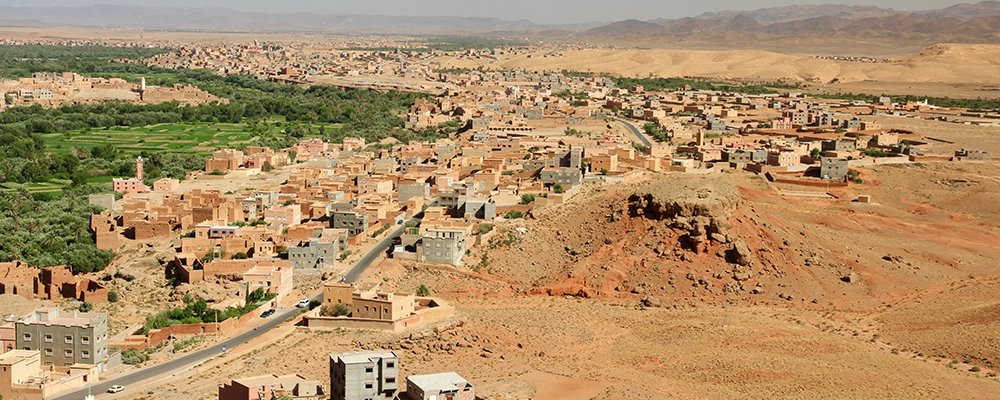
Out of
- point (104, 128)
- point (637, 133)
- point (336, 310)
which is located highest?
point (637, 133)

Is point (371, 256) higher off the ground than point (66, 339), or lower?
higher

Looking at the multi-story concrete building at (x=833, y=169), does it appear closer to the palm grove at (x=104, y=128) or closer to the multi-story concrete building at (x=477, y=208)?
the multi-story concrete building at (x=477, y=208)

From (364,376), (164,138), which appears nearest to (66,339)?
(364,376)

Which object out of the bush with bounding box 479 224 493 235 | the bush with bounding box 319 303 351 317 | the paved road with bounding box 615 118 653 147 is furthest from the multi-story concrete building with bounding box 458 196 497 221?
the paved road with bounding box 615 118 653 147

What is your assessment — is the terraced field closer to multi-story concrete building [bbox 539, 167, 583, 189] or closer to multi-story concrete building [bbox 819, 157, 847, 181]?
multi-story concrete building [bbox 539, 167, 583, 189]

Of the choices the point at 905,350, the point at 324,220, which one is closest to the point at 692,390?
the point at 905,350

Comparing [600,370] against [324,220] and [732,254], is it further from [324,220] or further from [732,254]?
[324,220]

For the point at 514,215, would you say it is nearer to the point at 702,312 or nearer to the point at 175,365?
the point at 702,312

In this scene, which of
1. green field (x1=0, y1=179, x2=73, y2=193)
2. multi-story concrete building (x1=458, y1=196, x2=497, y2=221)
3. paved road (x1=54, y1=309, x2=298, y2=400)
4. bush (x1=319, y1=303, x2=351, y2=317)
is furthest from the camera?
green field (x1=0, y1=179, x2=73, y2=193)
